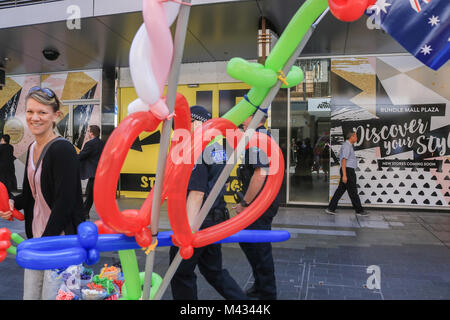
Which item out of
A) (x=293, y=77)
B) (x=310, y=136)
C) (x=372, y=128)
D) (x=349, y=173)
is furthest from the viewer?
(x=310, y=136)

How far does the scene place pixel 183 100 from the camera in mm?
1465

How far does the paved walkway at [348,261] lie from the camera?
3.78m

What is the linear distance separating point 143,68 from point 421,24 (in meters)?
1.03

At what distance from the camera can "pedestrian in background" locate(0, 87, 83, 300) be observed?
1926 mm

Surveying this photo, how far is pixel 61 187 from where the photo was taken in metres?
1.92

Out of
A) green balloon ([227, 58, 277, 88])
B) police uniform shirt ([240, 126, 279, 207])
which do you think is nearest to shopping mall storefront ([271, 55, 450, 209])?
police uniform shirt ([240, 126, 279, 207])

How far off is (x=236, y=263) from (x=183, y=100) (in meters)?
3.59

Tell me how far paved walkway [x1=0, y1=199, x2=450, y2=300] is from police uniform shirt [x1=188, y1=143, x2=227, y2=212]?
1.52 meters

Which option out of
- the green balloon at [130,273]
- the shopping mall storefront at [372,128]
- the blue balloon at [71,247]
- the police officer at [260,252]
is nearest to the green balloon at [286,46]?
the blue balloon at [71,247]

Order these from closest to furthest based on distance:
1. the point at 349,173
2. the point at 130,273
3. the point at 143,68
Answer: the point at 143,68 → the point at 130,273 → the point at 349,173

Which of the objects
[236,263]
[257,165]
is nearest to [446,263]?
[236,263]

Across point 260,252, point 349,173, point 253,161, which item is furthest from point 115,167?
point 349,173

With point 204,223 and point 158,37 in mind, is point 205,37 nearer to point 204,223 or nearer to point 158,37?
point 204,223
